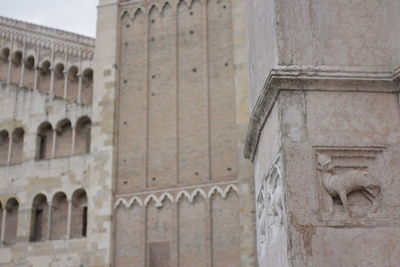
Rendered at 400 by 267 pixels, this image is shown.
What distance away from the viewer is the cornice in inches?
165

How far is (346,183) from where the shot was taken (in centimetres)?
407

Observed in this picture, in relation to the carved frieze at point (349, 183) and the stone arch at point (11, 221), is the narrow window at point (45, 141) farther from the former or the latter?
the carved frieze at point (349, 183)

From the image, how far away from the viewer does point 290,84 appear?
4.20 meters

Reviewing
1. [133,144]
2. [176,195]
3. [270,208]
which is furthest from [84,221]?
[270,208]

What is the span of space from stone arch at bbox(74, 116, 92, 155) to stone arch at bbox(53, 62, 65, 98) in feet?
4.40

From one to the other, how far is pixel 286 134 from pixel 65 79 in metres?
17.9

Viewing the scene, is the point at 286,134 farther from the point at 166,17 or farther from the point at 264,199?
the point at 166,17

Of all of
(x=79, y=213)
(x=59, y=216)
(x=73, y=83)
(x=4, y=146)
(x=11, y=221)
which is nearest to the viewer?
(x=79, y=213)

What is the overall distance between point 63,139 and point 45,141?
0.58m

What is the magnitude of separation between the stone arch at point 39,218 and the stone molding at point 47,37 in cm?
447

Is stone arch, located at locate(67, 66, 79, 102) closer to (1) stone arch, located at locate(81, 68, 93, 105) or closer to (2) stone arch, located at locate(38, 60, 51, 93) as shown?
(1) stone arch, located at locate(81, 68, 93, 105)

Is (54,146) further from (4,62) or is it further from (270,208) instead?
(270,208)

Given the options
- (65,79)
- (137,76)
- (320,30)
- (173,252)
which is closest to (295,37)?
(320,30)

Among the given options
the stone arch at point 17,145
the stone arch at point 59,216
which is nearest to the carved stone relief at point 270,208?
the stone arch at point 59,216
